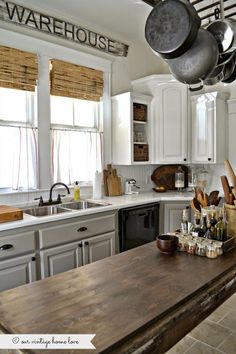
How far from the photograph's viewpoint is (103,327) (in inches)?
36.3

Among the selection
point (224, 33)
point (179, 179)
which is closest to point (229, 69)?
point (224, 33)

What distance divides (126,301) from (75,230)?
1625 mm

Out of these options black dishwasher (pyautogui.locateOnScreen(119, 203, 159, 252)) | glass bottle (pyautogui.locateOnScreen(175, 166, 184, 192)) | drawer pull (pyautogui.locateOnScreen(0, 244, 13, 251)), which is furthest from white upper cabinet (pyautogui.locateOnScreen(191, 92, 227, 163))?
drawer pull (pyautogui.locateOnScreen(0, 244, 13, 251))

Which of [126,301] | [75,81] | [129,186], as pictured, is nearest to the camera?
[126,301]

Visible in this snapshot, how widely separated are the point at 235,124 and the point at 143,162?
1343 mm

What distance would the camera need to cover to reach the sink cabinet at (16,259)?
2195 millimetres

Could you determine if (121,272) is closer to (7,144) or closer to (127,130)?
(7,144)

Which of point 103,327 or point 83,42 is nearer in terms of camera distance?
point 103,327

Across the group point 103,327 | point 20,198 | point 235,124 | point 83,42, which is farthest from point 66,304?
point 235,124

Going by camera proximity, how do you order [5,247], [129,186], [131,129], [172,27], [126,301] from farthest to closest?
[129,186] < [131,129] < [5,247] < [172,27] < [126,301]

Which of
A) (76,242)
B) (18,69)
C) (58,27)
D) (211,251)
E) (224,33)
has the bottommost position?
(76,242)

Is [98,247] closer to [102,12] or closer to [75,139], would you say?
[75,139]

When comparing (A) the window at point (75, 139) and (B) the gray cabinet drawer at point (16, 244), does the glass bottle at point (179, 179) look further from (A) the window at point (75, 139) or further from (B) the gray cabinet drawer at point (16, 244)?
(B) the gray cabinet drawer at point (16, 244)

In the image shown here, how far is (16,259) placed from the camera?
7.45 ft
